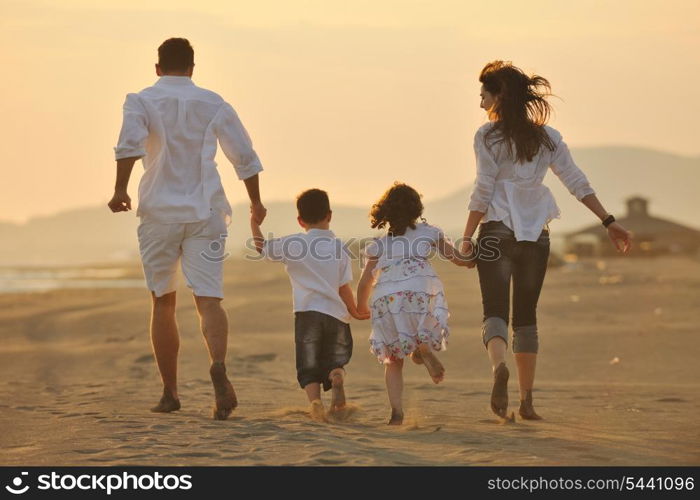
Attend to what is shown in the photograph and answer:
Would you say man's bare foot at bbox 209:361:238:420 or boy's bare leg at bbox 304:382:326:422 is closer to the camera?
man's bare foot at bbox 209:361:238:420

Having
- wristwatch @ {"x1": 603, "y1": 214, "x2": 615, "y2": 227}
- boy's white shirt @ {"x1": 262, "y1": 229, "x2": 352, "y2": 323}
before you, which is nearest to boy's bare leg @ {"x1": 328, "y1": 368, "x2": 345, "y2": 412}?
boy's white shirt @ {"x1": 262, "y1": 229, "x2": 352, "y2": 323}

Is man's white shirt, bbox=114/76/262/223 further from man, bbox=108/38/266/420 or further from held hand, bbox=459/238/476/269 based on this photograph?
held hand, bbox=459/238/476/269

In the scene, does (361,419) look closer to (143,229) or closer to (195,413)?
(195,413)

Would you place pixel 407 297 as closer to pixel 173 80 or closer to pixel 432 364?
pixel 432 364

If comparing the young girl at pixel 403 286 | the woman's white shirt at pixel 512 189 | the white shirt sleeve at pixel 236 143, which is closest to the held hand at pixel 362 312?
the young girl at pixel 403 286

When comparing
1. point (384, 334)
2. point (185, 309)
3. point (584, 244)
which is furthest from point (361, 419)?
point (584, 244)

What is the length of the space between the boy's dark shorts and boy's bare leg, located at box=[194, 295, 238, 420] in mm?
421

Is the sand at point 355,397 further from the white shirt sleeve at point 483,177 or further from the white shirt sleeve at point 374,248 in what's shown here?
the white shirt sleeve at point 483,177

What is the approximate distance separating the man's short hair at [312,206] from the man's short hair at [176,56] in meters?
0.95

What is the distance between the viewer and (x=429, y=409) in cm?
771

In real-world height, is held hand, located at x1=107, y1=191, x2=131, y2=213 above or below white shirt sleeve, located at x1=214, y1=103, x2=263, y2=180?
below

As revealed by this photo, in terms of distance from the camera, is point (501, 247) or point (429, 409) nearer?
A: point (501, 247)

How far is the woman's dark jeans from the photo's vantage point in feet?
21.6

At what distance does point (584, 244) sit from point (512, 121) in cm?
4537
